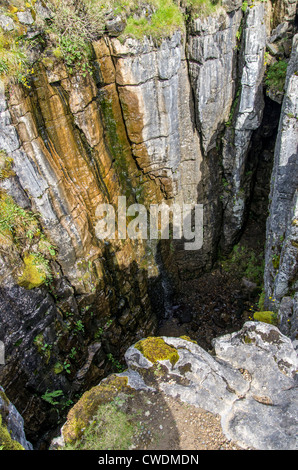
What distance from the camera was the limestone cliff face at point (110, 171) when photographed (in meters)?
9.03

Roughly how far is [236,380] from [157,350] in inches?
67.5

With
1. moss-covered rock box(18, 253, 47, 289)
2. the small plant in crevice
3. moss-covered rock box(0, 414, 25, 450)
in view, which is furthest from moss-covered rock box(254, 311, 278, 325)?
the small plant in crevice

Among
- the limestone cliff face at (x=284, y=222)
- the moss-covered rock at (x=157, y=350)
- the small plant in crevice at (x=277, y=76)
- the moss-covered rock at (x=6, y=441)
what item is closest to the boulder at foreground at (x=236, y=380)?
the moss-covered rock at (x=157, y=350)

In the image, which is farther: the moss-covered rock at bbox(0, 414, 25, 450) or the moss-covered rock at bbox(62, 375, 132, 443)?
the moss-covered rock at bbox(62, 375, 132, 443)

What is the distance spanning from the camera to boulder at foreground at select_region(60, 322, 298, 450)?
525 cm

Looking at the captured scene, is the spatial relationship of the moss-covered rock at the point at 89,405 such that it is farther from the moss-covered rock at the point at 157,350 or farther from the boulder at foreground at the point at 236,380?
the moss-covered rock at the point at 157,350

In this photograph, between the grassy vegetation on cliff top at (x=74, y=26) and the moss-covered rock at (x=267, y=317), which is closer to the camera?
the grassy vegetation on cliff top at (x=74, y=26)

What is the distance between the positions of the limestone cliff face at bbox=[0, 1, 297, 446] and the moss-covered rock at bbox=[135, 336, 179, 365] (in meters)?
4.57

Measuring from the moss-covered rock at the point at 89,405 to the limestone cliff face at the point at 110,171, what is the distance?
428 centimetres

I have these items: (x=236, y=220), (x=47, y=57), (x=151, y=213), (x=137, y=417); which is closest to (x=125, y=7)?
(x=47, y=57)

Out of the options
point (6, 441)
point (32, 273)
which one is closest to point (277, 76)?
point (32, 273)

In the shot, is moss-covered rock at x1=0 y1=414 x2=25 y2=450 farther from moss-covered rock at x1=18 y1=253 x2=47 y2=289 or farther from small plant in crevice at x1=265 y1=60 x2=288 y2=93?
small plant in crevice at x1=265 y1=60 x2=288 y2=93

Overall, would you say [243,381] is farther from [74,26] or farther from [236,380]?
[74,26]

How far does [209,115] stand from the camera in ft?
42.4
